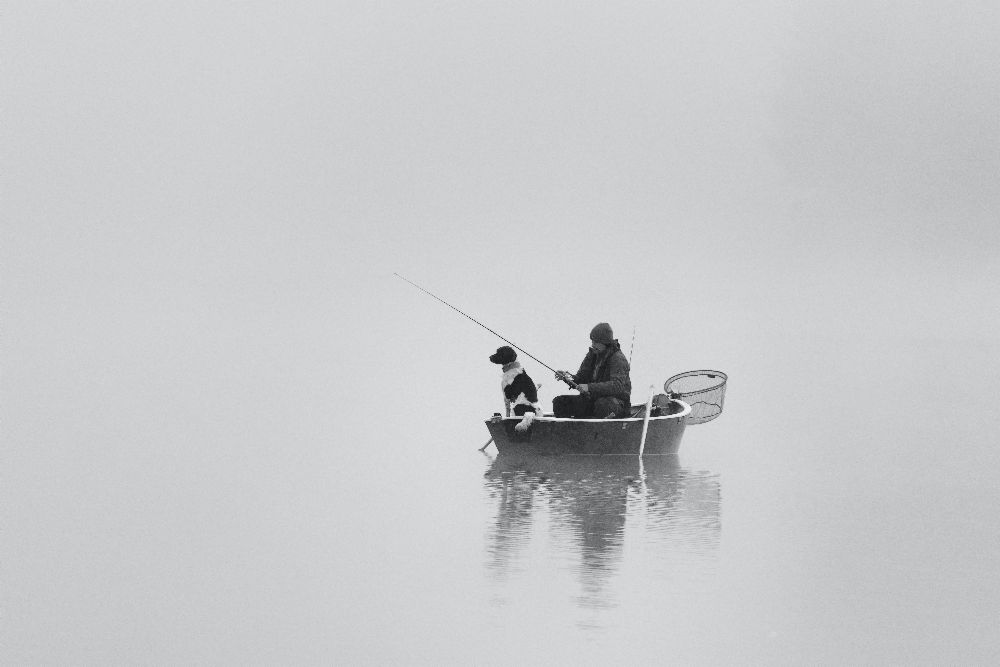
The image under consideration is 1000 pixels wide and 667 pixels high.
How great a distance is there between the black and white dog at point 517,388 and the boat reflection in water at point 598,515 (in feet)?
2.21

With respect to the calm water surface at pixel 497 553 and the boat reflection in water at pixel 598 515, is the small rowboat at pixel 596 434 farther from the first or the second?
the calm water surface at pixel 497 553

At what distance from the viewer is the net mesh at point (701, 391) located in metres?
24.9

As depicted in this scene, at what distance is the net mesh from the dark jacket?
217 centimetres

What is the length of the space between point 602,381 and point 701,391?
233cm

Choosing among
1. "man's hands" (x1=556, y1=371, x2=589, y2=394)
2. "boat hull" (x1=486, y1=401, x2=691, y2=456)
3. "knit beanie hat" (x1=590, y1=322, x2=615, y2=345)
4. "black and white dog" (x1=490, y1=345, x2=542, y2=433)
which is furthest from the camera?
"knit beanie hat" (x1=590, y1=322, x2=615, y2=345)

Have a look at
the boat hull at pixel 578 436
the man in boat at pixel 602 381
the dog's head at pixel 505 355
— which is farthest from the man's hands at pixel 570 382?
the dog's head at pixel 505 355

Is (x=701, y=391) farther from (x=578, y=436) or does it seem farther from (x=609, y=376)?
(x=578, y=436)

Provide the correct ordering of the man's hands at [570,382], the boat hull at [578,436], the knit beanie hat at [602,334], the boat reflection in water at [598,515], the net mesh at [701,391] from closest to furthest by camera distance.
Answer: the boat reflection in water at [598,515] → the boat hull at [578,436] → the man's hands at [570,382] → the knit beanie hat at [602,334] → the net mesh at [701,391]

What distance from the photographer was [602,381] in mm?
22875

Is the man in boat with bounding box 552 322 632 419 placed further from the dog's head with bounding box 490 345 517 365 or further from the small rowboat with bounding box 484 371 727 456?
the dog's head with bounding box 490 345 517 365

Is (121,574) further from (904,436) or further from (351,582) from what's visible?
(904,436)

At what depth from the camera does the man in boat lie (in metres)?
22.5

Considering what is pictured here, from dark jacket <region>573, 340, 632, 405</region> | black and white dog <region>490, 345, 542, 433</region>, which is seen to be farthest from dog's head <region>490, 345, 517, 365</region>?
dark jacket <region>573, 340, 632, 405</region>

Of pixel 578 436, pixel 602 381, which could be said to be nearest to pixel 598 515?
pixel 578 436
